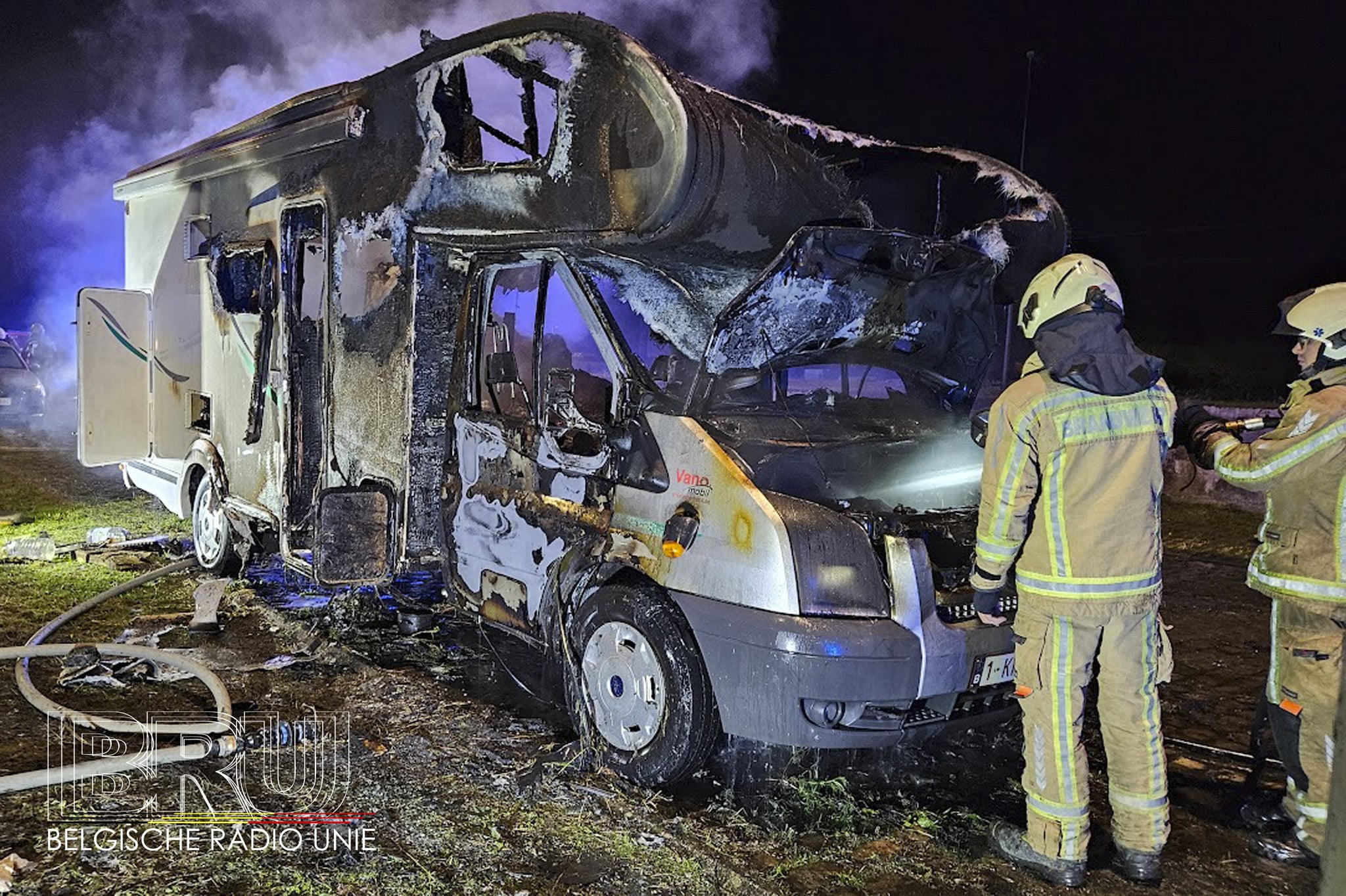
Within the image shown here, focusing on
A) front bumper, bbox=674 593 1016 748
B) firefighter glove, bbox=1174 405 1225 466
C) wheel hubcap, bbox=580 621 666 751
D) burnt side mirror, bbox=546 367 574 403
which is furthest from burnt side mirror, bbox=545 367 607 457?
firefighter glove, bbox=1174 405 1225 466

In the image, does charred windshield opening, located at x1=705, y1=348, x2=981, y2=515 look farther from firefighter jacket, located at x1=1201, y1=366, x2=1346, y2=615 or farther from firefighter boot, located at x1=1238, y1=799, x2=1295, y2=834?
firefighter boot, located at x1=1238, y1=799, x2=1295, y2=834

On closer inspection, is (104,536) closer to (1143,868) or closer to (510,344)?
(510,344)

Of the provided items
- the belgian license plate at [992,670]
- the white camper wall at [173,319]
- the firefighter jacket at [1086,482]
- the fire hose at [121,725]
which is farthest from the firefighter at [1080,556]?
the white camper wall at [173,319]

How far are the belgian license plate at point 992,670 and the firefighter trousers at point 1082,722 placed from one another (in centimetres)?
26

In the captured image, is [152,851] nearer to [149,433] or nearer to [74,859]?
[74,859]

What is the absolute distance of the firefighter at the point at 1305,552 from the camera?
3289 mm

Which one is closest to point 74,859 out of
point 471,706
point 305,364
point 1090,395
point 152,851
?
point 152,851

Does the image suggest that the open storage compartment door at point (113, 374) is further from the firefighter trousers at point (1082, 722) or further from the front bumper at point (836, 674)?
the firefighter trousers at point (1082, 722)

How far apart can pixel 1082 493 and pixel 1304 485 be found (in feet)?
3.18

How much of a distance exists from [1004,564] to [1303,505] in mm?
1172

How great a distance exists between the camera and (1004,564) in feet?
10.5

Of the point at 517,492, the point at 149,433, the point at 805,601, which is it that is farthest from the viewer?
the point at 149,433

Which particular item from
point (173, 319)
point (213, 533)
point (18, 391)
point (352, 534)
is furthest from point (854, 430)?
point (18, 391)

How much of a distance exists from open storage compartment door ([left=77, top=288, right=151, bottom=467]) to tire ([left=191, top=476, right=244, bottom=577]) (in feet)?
2.76
